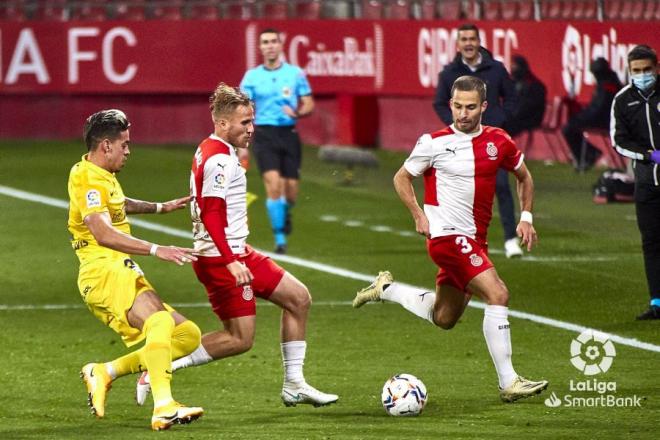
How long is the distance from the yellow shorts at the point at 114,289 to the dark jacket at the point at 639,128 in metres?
4.59

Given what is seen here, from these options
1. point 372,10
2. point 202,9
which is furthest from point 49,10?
point 372,10

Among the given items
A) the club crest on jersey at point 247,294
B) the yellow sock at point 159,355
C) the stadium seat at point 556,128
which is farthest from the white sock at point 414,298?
the stadium seat at point 556,128

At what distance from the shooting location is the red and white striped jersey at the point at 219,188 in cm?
902

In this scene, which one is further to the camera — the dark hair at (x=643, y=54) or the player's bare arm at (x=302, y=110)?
the player's bare arm at (x=302, y=110)

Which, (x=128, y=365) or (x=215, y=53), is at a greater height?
(x=215, y=53)

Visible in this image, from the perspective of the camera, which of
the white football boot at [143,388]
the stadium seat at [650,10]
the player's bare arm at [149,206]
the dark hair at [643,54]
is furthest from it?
the stadium seat at [650,10]

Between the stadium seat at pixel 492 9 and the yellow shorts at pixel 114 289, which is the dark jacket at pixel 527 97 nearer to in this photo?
the stadium seat at pixel 492 9

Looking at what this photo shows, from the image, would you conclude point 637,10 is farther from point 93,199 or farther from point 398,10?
point 93,199

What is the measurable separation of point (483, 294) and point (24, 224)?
32.4 feet

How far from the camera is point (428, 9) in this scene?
2484 centimetres

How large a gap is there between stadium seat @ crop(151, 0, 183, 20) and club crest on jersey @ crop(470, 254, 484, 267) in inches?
706

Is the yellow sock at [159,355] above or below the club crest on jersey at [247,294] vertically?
below

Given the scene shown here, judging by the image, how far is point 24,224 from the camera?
18.6 meters

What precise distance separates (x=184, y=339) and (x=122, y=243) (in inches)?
29.0
